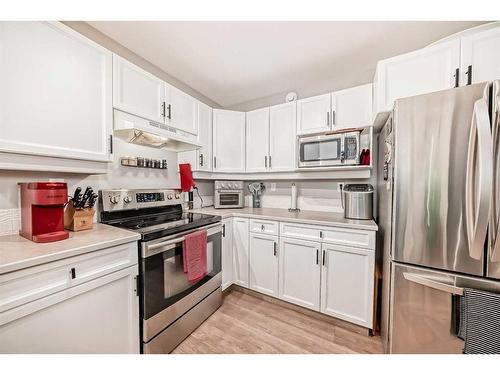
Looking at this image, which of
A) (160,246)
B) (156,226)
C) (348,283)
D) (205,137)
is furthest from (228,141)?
(348,283)

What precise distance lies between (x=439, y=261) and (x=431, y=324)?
15.2 inches

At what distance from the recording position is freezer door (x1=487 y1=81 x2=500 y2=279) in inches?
39.4

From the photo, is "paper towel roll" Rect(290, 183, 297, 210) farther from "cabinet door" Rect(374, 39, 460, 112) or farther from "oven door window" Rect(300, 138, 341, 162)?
"cabinet door" Rect(374, 39, 460, 112)

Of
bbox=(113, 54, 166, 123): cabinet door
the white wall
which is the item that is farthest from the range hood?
the white wall

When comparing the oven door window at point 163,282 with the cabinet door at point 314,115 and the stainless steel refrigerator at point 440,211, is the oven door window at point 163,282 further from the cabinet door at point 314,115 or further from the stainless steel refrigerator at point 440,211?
the cabinet door at point 314,115

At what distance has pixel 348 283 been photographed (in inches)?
68.3

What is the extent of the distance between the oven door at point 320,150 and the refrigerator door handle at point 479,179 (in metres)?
1.03

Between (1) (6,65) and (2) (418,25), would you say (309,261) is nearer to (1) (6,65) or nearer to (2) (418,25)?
(2) (418,25)

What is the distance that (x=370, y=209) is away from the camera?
1.91 meters

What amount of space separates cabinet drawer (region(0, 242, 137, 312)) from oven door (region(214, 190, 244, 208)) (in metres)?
1.38

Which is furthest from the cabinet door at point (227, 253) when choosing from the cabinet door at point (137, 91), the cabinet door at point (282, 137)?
the cabinet door at point (137, 91)

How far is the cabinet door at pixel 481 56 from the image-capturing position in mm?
1317

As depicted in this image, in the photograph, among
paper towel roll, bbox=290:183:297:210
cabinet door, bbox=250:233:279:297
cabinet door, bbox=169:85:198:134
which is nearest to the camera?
cabinet door, bbox=169:85:198:134

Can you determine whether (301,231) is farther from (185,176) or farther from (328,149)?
(185,176)
